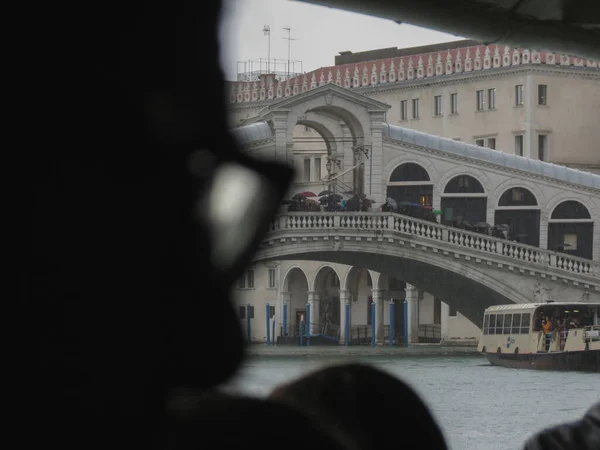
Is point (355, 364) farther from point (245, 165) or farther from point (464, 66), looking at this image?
point (464, 66)

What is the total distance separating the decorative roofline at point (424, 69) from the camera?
2017 cm

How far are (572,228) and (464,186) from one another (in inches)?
69.7

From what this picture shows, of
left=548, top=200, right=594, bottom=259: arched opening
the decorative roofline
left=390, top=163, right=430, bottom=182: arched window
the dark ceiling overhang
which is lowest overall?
left=548, top=200, right=594, bottom=259: arched opening

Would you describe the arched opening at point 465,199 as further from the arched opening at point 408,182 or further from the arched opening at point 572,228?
the arched opening at point 572,228

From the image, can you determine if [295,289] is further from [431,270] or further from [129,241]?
[129,241]

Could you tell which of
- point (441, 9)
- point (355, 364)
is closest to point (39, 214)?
point (355, 364)

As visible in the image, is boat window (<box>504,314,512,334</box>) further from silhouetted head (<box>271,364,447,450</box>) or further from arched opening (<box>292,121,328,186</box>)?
silhouetted head (<box>271,364,447,450</box>)

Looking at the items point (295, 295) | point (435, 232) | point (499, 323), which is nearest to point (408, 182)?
point (435, 232)

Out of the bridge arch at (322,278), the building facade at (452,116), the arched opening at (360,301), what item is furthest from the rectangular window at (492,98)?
the bridge arch at (322,278)

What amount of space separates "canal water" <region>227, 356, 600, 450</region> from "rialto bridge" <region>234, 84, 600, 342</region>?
4.11ft

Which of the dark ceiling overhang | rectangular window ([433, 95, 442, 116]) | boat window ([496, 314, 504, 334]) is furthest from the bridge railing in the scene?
the dark ceiling overhang

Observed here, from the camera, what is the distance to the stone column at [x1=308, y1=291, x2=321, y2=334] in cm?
2239

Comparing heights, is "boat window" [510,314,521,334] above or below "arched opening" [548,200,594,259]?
below

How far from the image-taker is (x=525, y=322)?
15.4m
